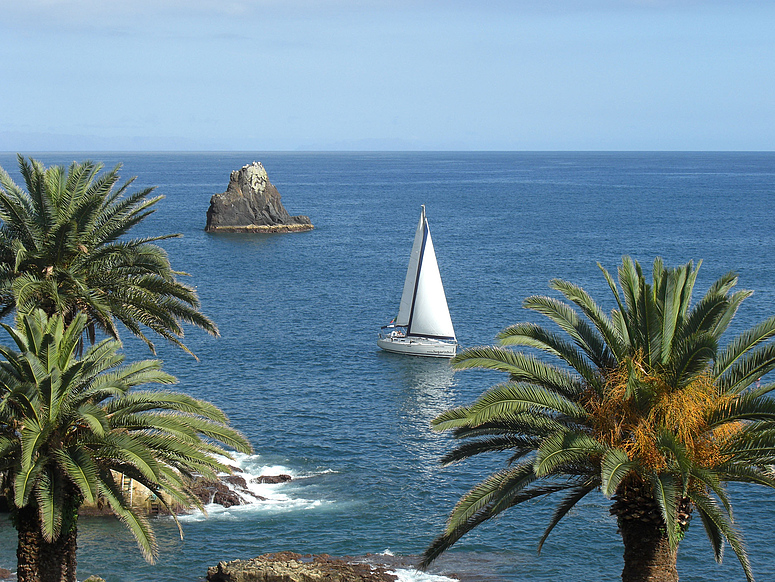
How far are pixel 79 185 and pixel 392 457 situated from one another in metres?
25.7

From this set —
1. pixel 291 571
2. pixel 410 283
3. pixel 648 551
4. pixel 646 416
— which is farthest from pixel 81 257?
pixel 410 283

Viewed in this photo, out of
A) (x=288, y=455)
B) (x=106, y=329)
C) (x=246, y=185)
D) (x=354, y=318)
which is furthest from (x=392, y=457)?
(x=246, y=185)

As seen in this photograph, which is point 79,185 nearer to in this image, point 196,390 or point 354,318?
point 196,390

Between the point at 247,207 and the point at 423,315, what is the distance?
261ft

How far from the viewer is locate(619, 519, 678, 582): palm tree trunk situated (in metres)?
20.9

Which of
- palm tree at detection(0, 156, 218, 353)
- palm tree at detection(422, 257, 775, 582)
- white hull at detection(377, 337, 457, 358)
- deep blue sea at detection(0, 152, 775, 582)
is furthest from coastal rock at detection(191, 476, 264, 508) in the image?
white hull at detection(377, 337, 457, 358)

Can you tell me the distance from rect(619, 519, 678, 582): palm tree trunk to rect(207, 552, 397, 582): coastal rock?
1568 cm

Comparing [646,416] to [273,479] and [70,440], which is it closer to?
[70,440]

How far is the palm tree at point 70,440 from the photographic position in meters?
21.8

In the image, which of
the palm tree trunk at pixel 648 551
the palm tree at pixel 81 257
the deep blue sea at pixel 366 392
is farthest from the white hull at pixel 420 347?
the palm tree trunk at pixel 648 551

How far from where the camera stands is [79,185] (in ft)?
99.5

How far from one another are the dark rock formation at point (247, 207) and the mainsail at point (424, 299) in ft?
245

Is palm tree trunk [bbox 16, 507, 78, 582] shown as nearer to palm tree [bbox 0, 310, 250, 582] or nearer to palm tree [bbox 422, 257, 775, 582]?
palm tree [bbox 0, 310, 250, 582]

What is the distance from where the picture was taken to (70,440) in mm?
23016
